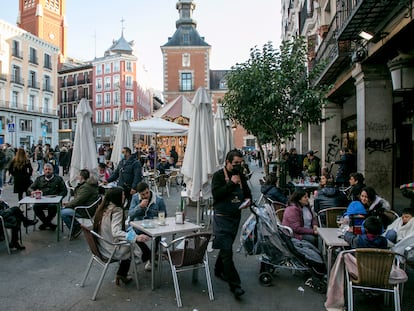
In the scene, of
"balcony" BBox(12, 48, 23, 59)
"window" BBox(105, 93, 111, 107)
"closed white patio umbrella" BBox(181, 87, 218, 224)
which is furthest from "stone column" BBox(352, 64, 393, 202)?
"window" BBox(105, 93, 111, 107)

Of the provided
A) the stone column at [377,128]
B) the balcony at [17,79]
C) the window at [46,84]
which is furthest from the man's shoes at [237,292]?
the window at [46,84]

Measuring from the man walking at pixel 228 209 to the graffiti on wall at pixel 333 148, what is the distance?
10.0 metres

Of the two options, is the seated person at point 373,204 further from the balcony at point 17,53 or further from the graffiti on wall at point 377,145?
the balcony at point 17,53

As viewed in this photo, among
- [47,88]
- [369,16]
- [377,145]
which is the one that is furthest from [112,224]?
[47,88]

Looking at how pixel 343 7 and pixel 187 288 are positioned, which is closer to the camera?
pixel 187 288

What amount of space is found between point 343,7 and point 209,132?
5686 mm

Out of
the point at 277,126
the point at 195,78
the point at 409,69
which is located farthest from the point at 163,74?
the point at 409,69

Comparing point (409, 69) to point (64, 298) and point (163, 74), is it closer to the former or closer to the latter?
point (64, 298)

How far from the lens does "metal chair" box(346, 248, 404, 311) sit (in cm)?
360

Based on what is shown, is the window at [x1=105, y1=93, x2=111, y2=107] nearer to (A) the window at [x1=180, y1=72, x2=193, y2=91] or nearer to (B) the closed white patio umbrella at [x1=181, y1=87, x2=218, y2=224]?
(A) the window at [x1=180, y1=72, x2=193, y2=91]

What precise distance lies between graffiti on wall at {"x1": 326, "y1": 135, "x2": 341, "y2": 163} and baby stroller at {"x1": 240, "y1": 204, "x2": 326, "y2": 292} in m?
9.39

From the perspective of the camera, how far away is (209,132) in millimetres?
7355

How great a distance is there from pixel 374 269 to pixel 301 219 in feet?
5.22

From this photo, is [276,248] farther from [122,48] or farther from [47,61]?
[122,48]
